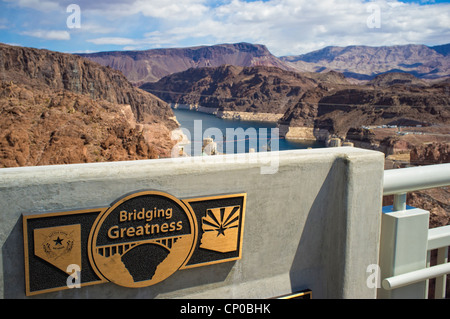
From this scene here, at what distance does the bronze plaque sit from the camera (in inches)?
76.3

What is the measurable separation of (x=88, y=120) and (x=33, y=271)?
17229mm

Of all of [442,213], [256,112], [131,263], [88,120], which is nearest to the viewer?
[131,263]

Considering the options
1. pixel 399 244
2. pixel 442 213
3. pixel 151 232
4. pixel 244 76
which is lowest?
pixel 442 213

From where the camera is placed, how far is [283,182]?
8.09 ft

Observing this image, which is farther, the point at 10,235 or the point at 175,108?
the point at 175,108

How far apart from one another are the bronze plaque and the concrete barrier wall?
6 cm

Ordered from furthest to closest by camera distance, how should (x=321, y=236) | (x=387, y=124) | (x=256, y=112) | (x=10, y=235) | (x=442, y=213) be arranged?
1. (x=256, y=112)
2. (x=387, y=124)
3. (x=442, y=213)
4. (x=321, y=236)
5. (x=10, y=235)

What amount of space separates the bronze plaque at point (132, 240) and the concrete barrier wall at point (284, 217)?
0.06 meters

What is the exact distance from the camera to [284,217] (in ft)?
8.29

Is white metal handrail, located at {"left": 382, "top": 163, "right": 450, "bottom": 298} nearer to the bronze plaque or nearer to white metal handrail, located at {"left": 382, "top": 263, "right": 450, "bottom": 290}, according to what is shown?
white metal handrail, located at {"left": 382, "top": 263, "right": 450, "bottom": 290}

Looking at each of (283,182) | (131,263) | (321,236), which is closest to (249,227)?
(283,182)

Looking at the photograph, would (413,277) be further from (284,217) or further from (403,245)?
(284,217)

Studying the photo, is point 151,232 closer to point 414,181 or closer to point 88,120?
point 414,181

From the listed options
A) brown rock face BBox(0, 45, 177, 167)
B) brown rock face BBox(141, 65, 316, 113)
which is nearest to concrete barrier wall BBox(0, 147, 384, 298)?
brown rock face BBox(0, 45, 177, 167)
